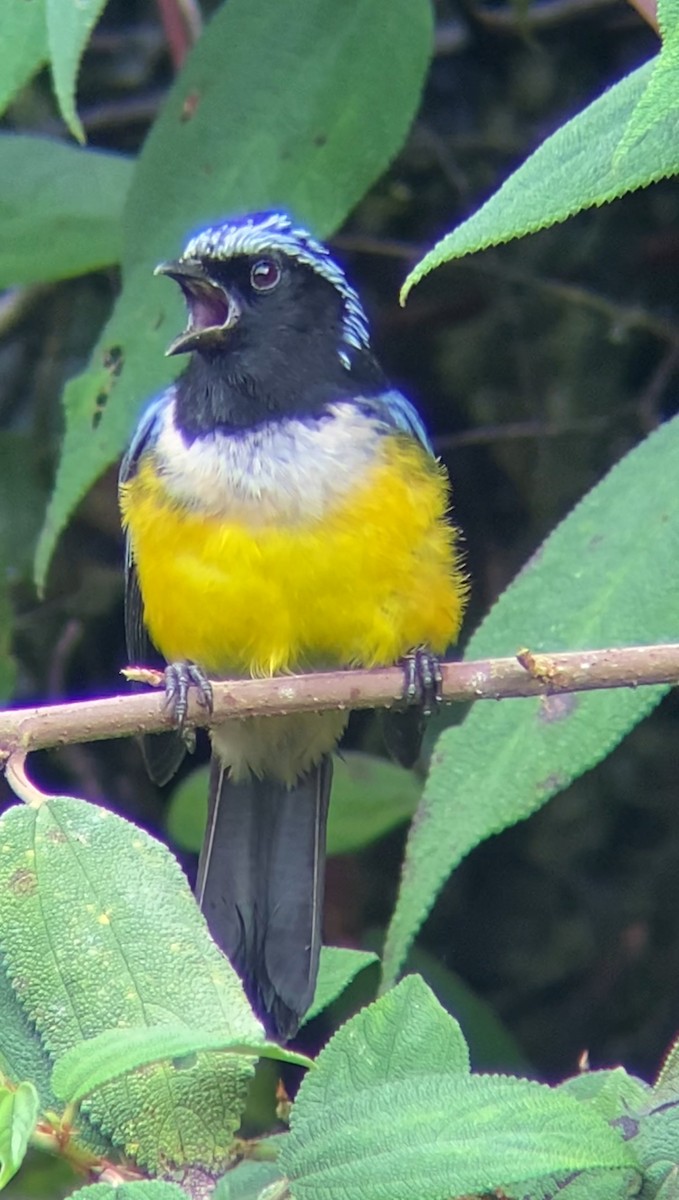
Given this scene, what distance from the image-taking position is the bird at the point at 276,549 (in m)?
2.55

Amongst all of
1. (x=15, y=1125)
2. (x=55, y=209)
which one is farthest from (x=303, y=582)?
(x=15, y=1125)

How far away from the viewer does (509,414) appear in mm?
3676

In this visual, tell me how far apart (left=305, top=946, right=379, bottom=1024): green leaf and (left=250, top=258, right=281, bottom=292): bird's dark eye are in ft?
4.19

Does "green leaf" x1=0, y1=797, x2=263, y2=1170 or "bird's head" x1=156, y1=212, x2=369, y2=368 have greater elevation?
"bird's head" x1=156, y1=212, x2=369, y2=368

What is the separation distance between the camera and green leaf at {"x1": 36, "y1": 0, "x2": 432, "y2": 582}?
2430 mm

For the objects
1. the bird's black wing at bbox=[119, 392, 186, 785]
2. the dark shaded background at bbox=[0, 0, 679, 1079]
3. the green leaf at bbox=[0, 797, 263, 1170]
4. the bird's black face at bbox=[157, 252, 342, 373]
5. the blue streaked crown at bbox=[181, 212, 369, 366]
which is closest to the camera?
the green leaf at bbox=[0, 797, 263, 1170]

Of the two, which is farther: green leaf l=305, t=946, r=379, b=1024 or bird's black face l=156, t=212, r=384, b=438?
bird's black face l=156, t=212, r=384, b=438

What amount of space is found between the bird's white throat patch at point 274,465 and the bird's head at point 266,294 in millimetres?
149

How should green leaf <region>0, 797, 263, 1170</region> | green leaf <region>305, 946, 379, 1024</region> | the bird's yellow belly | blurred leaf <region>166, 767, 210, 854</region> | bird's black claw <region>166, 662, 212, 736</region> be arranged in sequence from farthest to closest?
blurred leaf <region>166, 767, 210, 854</region> < the bird's yellow belly < bird's black claw <region>166, 662, 212, 736</region> < green leaf <region>305, 946, 379, 1024</region> < green leaf <region>0, 797, 263, 1170</region>

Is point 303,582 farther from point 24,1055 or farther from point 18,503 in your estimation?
point 24,1055

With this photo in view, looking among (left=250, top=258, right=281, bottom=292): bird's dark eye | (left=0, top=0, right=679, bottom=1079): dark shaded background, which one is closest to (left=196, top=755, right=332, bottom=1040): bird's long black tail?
(left=0, top=0, right=679, bottom=1079): dark shaded background

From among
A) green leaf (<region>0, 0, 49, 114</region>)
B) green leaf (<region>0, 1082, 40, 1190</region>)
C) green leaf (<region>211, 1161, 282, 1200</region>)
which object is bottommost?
green leaf (<region>211, 1161, 282, 1200</region>)

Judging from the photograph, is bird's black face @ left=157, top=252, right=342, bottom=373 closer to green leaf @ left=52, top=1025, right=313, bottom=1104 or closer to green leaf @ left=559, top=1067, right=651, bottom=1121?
green leaf @ left=559, top=1067, right=651, bottom=1121

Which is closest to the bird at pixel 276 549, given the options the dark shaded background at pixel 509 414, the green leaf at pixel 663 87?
the dark shaded background at pixel 509 414
